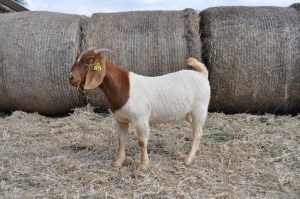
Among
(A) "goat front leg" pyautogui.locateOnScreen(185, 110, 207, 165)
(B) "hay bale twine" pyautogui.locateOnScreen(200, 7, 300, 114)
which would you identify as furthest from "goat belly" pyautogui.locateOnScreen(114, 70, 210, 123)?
(B) "hay bale twine" pyautogui.locateOnScreen(200, 7, 300, 114)

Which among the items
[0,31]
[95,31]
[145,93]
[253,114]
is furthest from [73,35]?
[253,114]

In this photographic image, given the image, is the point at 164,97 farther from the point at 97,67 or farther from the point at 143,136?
the point at 97,67

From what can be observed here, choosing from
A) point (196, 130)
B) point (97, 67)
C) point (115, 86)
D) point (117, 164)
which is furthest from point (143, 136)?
point (97, 67)

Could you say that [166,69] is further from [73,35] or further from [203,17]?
[73,35]

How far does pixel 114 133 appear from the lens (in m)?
5.19

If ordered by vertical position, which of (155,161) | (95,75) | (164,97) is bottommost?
(155,161)

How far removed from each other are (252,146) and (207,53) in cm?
212

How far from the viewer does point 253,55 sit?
611 cm

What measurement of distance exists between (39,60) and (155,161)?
10.6 ft

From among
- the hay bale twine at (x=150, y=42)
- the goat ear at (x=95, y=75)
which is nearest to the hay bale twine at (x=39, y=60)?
the hay bale twine at (x=150, y=42)

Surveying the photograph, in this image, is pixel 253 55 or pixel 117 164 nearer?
pixel 117 164

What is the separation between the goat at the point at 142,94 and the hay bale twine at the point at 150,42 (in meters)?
1.98

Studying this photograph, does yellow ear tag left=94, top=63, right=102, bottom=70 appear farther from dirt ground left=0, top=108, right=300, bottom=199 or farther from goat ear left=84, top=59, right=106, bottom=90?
dirt ground left=0, top=108, right=300, bottom=199

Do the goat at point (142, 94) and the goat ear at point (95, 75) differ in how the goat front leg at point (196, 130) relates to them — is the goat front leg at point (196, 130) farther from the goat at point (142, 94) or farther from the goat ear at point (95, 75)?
the goat ear at point (95, 75)
